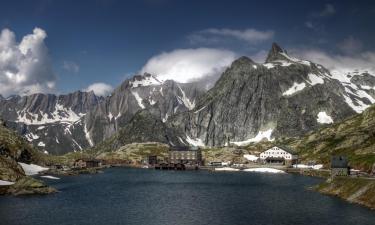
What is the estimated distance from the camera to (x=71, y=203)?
124 m

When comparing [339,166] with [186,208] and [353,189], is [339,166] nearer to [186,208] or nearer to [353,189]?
[353,189]

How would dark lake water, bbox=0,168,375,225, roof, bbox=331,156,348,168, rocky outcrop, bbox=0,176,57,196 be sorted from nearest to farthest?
dark lake water, bbox=0,168,375,225
rocky outcrop, bbox=0,176,57,196
roof, bbox=331,156,348,168

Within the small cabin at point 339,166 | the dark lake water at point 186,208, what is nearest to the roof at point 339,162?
the small cabin at point 339,166

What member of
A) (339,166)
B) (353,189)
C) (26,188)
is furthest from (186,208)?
(339,166)

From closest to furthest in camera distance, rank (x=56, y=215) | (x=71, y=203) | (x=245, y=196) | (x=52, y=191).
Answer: (x=56, y=215), (x=71, y=203), (x=245, y=196), (x=52, y=191)

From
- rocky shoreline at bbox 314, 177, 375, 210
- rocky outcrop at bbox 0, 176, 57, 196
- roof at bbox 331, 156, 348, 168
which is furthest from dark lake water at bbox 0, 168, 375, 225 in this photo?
roof at bbox 331, 156, 348, 168

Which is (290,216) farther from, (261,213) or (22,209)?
(22,209)

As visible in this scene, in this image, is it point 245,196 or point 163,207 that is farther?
point 245,196

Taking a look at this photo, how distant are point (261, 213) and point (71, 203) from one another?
51734 mm

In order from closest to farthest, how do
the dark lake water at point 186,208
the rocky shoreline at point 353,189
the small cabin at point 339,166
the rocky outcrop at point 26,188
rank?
the dark lake water at point 186,208
the rocky shoreline at point 353,189
the rocky outcrop at point 26,188
the small cabin at point 339,166

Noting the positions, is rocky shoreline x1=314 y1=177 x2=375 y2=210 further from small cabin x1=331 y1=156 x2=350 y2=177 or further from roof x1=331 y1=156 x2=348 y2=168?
roof x1=331 y1=156 x2=348 y2=168

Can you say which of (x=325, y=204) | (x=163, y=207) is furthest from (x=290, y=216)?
(x=163, y=207)

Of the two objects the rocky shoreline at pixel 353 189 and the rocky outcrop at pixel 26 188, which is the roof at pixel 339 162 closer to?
the rocky shoreline at pixel 353 189

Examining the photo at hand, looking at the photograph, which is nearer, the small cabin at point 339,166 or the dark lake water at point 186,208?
the dark lake water at point 186,208
